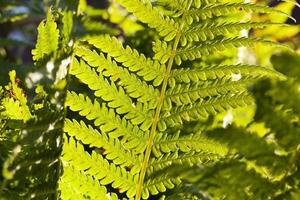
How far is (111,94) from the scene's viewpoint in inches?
27.0

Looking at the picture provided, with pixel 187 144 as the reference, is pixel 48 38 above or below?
above

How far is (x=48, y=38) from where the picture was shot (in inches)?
24.1

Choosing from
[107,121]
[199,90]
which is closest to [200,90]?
[199,90]

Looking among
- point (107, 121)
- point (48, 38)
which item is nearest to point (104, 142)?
point (107, 121)

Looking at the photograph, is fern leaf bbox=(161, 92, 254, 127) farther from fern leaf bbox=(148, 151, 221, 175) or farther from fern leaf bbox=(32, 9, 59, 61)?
fern leaf bbox=(32, 9, 59, 61)

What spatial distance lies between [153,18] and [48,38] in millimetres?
157

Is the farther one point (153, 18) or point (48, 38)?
point (153, 18)

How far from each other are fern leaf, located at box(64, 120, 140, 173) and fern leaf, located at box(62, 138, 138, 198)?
0.01 m

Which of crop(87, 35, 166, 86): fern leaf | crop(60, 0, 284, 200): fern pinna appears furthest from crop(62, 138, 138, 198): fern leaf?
crop(87, 35, 166, 86): fern leaf

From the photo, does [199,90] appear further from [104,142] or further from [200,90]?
[104,142]

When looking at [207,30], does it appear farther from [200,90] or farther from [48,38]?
[48,38]

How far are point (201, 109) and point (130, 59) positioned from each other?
9 cm

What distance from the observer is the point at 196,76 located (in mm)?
710

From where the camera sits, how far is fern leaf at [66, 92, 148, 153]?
2.19ft
